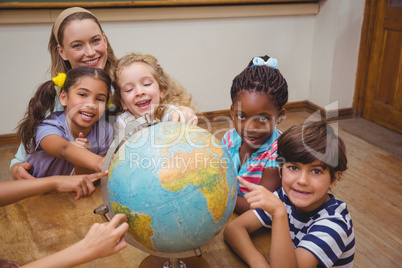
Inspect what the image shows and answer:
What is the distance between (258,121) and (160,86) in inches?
36.2

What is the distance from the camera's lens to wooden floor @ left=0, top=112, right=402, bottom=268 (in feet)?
5.30

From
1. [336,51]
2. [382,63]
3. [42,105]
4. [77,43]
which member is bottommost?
[382,63]

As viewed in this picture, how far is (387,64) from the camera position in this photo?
16.2ft

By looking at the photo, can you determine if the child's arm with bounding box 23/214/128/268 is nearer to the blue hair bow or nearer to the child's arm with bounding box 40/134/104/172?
the child's arm with bounding box 40/134/104/172

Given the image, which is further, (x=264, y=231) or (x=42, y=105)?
(x=42, y=105)

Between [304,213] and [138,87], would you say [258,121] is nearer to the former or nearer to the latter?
[304,213]

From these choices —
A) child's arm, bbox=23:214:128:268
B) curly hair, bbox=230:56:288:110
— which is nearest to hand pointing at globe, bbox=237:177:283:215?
child's arm, bbox=23:214:128:268

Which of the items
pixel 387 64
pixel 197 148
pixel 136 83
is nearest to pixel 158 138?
pixel 197 148

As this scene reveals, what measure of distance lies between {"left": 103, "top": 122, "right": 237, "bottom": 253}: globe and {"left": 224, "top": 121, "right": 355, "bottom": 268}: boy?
0.16 metres

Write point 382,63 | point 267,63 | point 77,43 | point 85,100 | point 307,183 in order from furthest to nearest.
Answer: point 382,63 → point 77,43 → point 85,100 → point 267,63 → point 307,183

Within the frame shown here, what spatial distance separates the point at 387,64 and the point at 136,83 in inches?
147

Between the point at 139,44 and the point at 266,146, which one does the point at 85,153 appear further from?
the point at 139,44

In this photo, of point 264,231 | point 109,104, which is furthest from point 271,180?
point 109,104

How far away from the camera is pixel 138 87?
8.08 feet
